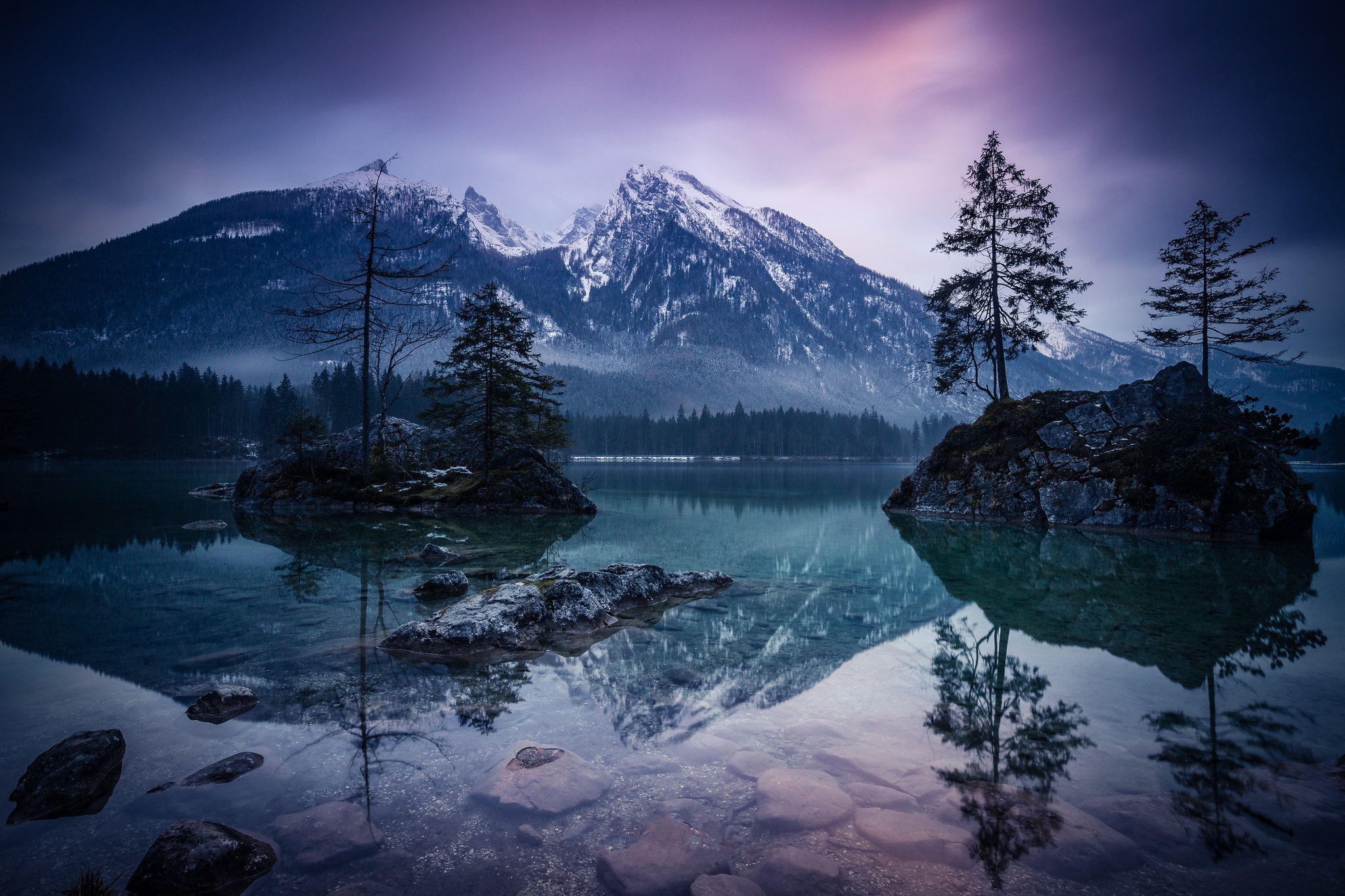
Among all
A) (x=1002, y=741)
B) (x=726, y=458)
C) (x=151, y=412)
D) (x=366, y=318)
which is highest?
(x=366, y=318)

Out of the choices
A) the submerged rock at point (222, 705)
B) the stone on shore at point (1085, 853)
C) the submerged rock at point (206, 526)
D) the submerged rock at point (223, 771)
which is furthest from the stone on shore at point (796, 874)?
the submerged rock at point (206, 526)

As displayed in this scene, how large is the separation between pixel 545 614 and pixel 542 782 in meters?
5.05

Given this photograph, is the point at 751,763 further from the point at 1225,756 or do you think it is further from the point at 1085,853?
the point at 1225,756

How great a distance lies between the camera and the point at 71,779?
4664mm

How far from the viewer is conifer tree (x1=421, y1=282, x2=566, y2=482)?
29094 millimetres

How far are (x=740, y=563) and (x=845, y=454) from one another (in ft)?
566

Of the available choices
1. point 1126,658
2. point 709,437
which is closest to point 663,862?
point 1126,658

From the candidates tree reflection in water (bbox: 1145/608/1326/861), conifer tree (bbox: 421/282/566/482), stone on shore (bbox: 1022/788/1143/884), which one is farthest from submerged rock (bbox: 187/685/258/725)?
conifer tree (bbox: 421/282/566/482)

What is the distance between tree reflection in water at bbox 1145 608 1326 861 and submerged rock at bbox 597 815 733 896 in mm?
3536

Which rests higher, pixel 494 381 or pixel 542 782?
pixel 494 381

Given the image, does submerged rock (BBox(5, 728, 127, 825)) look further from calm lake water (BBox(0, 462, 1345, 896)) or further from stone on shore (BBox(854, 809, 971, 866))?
stone on shore (BBox(854, 809, 971, 866))

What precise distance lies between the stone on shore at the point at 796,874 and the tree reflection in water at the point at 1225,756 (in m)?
2.74

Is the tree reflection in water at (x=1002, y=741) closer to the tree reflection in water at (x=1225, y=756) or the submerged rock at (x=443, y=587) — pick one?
the tree reflection in water at (x=1225, y=756)

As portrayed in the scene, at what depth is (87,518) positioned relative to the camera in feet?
73.9
